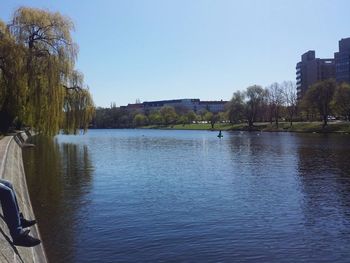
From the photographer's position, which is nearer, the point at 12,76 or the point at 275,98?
the point at 12,76

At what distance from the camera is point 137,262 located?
12.6 meters

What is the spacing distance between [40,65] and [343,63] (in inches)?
6833

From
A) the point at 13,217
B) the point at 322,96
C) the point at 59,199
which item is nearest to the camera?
the point at 13,217

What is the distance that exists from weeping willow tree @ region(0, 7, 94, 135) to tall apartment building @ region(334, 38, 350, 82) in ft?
539

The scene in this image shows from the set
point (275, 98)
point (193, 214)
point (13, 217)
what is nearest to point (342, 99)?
point (275, 98)

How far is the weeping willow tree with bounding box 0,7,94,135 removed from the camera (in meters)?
37.4

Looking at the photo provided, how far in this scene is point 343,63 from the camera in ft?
627

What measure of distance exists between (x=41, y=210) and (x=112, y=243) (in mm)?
5576

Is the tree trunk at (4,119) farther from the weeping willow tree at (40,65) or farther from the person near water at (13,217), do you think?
the person near water at (13,217)

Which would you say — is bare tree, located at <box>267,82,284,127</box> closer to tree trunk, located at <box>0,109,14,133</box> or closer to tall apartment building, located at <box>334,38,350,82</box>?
tall apartment building, located at <box>334,38,350,82</box>

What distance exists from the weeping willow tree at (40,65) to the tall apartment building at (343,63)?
539 feet

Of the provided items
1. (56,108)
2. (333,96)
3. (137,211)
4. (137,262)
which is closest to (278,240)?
(137,262)

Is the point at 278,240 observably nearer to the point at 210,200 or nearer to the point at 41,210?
the point at 210,200

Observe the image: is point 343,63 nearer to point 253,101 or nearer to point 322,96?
point 253,101
